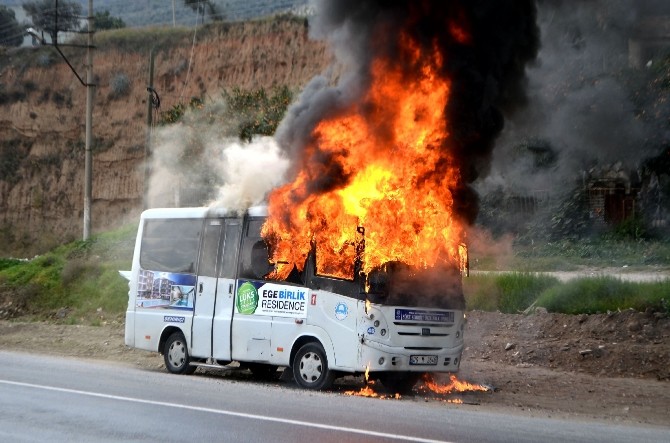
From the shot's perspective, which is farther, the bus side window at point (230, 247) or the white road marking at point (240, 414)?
the bus side window at point (230, 247)

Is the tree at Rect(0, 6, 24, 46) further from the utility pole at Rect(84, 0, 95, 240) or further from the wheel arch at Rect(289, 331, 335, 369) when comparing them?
the wheel arch at Rect(289, 331, 335, 369)

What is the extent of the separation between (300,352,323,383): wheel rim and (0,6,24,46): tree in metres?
65.8

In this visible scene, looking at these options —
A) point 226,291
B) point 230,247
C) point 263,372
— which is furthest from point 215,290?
point 263,372

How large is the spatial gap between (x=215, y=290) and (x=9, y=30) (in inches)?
2623

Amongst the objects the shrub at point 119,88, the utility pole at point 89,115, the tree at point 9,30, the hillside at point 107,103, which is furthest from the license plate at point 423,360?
the tree at point 9,30

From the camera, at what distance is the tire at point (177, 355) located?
16.2 metres

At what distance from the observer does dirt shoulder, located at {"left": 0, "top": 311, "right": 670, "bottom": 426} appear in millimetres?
13055

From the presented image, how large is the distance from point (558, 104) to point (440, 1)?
5801 mm

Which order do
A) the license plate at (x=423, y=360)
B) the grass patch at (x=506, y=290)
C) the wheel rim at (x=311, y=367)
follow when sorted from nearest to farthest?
the license plate at (x=423, y=360), the wheel rim at (x=311, y=367), the grass patch at (x=506, y=290)

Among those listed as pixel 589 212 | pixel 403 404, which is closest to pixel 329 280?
pixel 403 404

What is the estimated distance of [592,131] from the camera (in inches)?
776

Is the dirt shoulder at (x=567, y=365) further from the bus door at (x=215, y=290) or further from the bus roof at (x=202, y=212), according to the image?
the bus roof at (x=202, y=212)

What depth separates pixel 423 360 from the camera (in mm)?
13352

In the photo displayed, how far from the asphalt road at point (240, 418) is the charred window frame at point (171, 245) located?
279cm
